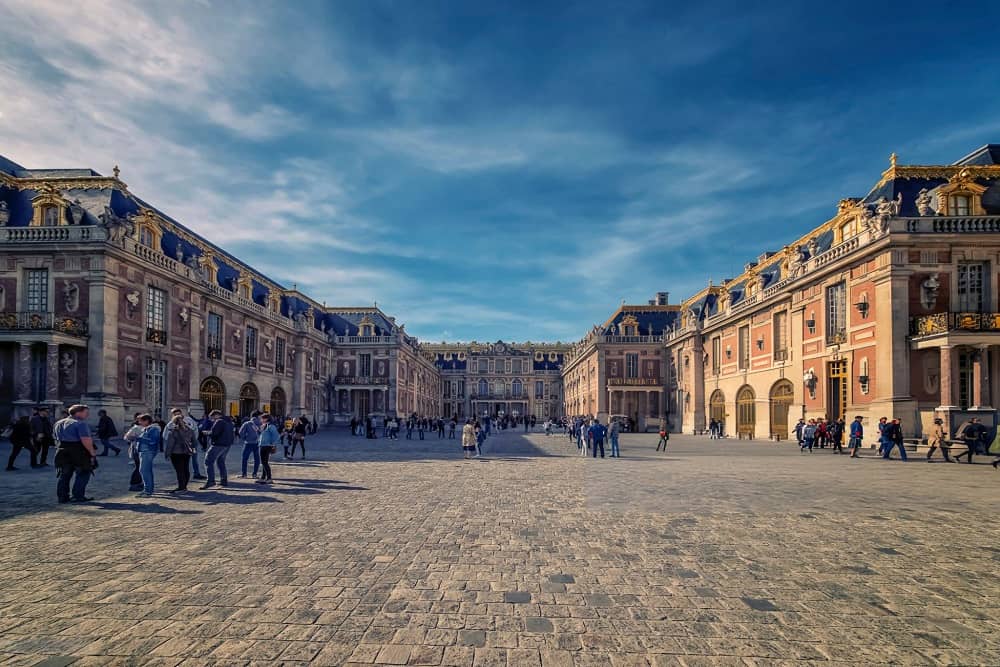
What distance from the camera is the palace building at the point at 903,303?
68.4ft

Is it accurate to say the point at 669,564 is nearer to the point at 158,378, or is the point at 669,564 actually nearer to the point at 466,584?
the point at 466,584

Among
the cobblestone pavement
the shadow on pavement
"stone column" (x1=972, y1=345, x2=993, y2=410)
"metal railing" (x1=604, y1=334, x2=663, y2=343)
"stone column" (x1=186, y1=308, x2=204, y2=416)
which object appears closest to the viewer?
the cobblestone pavement

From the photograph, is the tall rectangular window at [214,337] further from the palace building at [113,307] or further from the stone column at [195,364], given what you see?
the stone column at [195,364]

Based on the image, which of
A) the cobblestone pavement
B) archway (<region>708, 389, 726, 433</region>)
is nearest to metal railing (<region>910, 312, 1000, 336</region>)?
the cobblestone pavement

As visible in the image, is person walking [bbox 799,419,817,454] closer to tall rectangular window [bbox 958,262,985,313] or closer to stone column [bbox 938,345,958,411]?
stone column [bbox 938,345,958,411]

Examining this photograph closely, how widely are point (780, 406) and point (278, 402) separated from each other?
3553 centimetres

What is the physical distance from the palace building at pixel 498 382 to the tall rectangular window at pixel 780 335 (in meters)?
68.6

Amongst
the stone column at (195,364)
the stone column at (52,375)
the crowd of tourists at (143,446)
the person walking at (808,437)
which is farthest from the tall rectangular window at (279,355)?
the person walking at (808,437)

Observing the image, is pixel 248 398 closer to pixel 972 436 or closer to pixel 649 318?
pixel 972 436

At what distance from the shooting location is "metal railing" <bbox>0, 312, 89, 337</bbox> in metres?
22.6

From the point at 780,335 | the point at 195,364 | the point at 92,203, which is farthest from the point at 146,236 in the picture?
the point at 780,335

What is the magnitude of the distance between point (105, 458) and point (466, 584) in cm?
1672

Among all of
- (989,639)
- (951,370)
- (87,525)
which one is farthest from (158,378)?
(951,370)

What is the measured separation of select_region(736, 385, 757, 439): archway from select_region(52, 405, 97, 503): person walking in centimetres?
3397
